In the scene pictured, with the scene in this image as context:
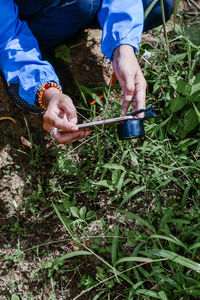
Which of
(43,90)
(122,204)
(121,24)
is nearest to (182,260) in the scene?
(122,204)

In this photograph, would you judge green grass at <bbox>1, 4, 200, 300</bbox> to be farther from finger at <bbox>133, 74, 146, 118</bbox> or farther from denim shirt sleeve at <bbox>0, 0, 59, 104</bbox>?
denim shirt sleeve at <bbox>0, 0, 59, 104</bbox>

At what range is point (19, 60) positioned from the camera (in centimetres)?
142

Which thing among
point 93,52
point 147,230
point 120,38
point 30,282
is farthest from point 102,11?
point 30,282

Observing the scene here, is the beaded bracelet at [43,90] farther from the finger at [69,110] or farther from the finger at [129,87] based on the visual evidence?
the finger at [129,87]

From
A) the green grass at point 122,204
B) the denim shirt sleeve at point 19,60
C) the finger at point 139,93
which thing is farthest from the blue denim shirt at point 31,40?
the green grass at point 122,204

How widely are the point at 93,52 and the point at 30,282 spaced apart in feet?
5.37

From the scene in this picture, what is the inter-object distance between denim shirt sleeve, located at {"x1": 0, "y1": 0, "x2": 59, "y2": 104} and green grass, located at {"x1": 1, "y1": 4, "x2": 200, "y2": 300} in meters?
0.42

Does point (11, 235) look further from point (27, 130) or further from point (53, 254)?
point (27, 130)

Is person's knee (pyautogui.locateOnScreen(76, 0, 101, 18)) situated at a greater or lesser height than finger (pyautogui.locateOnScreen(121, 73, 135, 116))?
greater

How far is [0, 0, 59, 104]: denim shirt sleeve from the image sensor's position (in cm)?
142

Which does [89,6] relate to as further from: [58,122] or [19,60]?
[58,122]

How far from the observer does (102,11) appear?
1.60 meters

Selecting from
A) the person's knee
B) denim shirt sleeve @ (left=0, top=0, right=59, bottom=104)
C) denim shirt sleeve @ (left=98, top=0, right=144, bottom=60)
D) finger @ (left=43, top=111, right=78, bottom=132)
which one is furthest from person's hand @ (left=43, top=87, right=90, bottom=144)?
Answer: the person's knee

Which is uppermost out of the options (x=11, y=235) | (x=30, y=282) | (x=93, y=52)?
(x=93, y=52)
